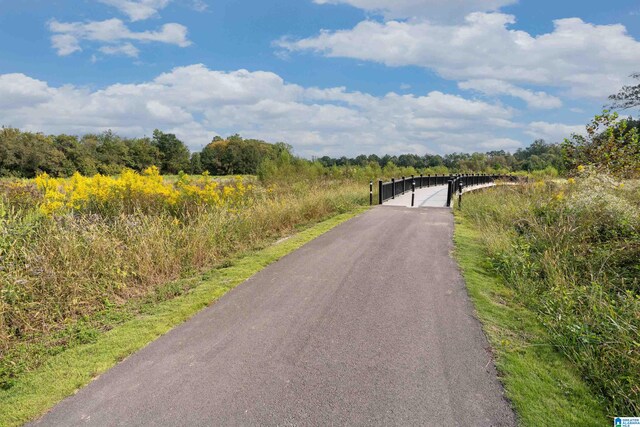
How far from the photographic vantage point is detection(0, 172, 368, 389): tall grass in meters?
4.09

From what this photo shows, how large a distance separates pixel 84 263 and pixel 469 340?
5.17 m

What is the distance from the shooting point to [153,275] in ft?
18.8

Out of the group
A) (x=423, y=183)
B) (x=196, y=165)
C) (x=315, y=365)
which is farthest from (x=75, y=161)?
(x=315, y=365)

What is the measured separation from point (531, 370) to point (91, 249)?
231 inches

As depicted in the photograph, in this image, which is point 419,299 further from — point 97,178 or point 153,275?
point 97,178

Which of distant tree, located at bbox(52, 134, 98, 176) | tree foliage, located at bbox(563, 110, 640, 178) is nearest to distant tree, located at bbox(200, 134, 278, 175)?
distant tree, located at bbox(52, 134, 98, 176)

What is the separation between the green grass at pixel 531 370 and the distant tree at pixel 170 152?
86919 millimetres

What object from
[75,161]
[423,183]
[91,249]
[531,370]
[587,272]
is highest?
[75,161]

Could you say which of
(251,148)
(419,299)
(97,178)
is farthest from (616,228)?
(251,148)

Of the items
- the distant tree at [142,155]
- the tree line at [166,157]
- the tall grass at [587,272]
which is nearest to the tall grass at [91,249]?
the tall grass at [587,272]

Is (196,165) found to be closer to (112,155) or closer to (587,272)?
(112,155)

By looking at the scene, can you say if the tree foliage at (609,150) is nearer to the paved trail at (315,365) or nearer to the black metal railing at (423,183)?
the black metal railing at (423,183)

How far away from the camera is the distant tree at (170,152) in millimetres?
83312

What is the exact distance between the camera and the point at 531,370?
332 centimetres
